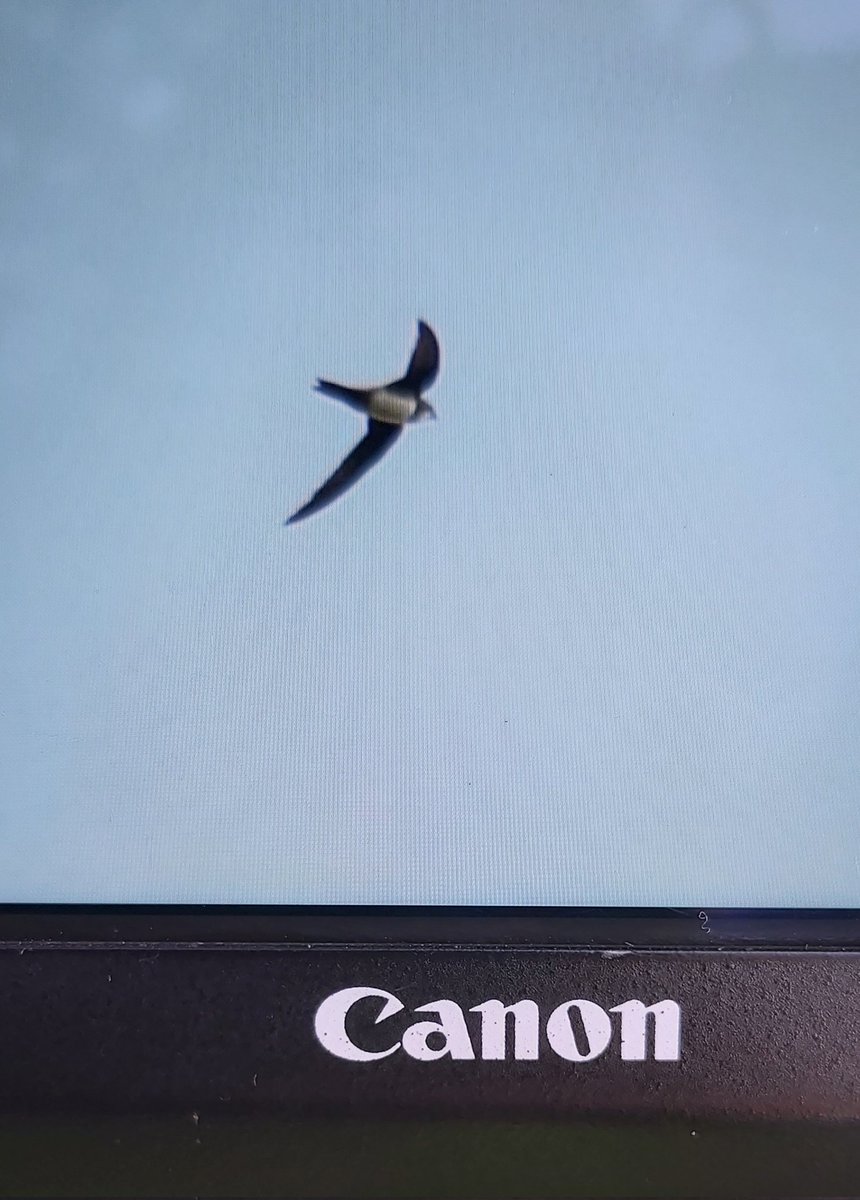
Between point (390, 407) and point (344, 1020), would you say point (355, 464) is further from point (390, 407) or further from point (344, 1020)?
point (344, 1020)

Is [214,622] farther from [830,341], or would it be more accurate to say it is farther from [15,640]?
[830,341]

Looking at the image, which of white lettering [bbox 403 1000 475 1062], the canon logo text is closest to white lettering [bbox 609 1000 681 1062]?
the canon logo text

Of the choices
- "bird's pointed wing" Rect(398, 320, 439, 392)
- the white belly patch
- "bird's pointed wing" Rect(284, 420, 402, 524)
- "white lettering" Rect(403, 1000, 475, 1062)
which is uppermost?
"bird's pointed wing" Rect(398, 320, 439, 392)

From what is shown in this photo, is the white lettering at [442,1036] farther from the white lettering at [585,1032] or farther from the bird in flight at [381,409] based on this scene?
the bird in flight at [381,409]

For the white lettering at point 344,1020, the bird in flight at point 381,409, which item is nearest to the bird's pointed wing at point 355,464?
the bird in flight at point 381,409

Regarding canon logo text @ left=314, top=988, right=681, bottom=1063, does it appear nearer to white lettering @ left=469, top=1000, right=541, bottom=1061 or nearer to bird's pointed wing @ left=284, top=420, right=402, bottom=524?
white lettering @ left=469, top=1000, right=541, bottom=1061

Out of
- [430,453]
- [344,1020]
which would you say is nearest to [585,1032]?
[344,1020]
